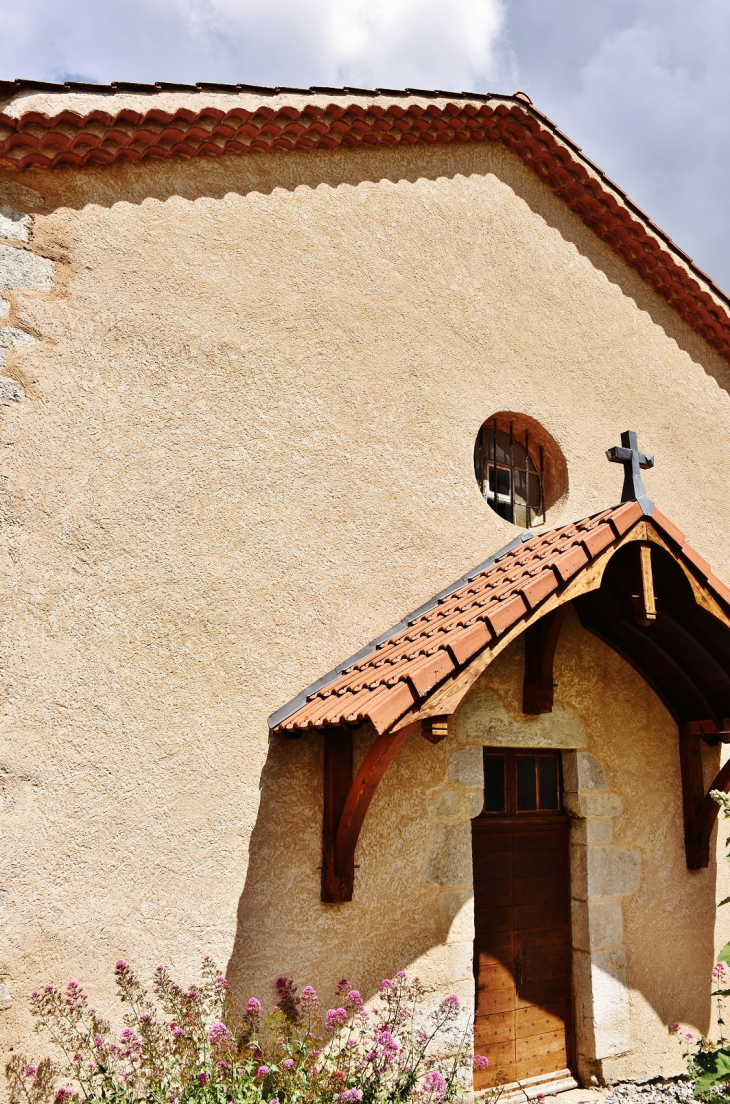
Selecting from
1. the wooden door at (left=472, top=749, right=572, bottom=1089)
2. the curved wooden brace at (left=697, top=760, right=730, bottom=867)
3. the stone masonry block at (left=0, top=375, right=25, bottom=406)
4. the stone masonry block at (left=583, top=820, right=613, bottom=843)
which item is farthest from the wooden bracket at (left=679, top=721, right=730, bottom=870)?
the stone masonry block at (left=0, top=375, right=25, bottom=406)

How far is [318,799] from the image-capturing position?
13.8 feet

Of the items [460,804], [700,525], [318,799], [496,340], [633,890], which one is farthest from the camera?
[700,525]

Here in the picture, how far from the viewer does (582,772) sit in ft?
16.6

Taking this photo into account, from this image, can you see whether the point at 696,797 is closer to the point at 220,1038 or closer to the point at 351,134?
the point at 220,1038

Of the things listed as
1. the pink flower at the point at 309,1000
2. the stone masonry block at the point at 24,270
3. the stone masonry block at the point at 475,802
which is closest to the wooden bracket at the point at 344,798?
the pink flower at the point at 309,1000

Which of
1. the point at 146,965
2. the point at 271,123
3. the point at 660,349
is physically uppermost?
the point at 271,123

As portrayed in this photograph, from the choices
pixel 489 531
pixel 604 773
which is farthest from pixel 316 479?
pixel 604 773

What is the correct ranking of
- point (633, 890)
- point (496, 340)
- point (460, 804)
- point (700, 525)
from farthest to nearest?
point (700, 525), point (496, 340), point (633, 890), point (460, 804)

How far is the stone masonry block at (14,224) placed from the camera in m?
4.00

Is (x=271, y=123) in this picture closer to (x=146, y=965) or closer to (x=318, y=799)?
(x=318, y=799)

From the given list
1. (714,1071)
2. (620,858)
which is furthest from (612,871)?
(714,1071)

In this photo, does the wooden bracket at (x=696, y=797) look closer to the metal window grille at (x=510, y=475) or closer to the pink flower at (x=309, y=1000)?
the metal window grille at (x=510, y=475)

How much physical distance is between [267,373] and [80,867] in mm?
2806

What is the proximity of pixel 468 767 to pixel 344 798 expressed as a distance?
2.80 ft
